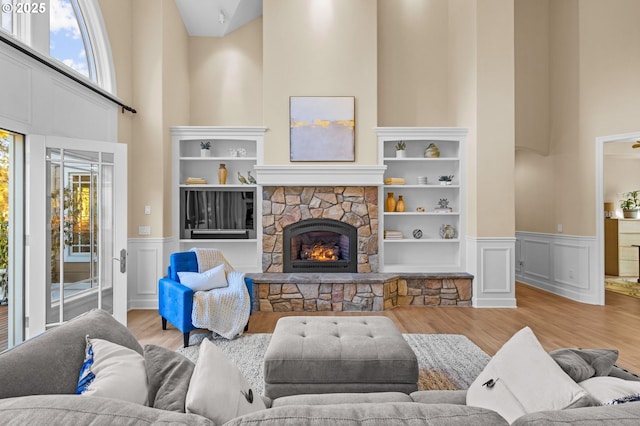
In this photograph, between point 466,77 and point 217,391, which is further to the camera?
point 466,77

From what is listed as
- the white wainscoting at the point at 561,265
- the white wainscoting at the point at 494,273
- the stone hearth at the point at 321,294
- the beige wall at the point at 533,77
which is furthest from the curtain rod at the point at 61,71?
the white wainscoting at the point at 561,265

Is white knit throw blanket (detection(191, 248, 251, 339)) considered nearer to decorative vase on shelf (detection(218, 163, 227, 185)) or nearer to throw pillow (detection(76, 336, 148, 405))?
decorative vase on shelf (detection(218, 163, 227, 185))

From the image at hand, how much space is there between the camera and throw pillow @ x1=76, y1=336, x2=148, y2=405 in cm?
113

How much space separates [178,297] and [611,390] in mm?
3444

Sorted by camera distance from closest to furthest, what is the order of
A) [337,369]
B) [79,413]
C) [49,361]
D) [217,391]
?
[79,413] → [217,391] → [49,361] → [337,369]

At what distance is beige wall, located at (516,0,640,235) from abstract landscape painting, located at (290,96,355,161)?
10.9 ft

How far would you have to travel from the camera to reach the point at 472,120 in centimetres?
516

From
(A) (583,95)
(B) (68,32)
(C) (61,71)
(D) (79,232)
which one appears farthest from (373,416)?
(A) (583,95)

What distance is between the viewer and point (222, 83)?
5.82 meters

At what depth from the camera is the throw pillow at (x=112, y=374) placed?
113cm

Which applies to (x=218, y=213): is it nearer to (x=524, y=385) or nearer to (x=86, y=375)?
(x=86, y=375)

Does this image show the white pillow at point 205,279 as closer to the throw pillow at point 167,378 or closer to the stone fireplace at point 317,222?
the stone fireplace at point 317,222

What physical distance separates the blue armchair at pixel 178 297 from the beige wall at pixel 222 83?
2.56m

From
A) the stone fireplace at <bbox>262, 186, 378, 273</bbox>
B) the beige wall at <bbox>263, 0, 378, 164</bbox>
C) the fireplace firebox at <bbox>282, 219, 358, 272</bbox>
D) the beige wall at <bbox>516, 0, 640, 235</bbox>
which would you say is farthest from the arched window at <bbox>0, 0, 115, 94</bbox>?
the beige wall at <bbox>516, 0, 640, 235</bbox>
